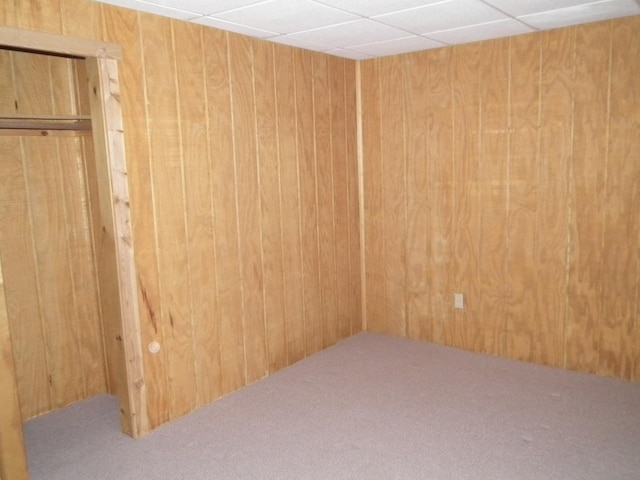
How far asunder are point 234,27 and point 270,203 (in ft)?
3.51

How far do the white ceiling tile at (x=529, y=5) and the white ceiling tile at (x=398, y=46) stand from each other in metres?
0.69

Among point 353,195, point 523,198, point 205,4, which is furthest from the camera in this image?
point 353,195

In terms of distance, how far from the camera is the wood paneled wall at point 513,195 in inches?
126

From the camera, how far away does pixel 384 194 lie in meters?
4.16

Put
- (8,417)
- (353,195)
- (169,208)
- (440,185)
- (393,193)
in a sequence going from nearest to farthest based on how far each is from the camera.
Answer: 1. (8,417)
2. (169,208)
3. (440,185)
4. (393,193)
5. (353,195)

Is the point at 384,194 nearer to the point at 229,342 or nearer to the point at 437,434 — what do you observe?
the point at 229,342

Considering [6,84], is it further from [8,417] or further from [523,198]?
[523,198]

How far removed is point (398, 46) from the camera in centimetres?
364

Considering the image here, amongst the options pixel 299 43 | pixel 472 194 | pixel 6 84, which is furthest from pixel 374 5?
pixel 6 84

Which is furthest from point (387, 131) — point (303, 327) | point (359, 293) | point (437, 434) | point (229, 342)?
point (437, 434)

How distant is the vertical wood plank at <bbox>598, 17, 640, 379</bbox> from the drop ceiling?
27 cm

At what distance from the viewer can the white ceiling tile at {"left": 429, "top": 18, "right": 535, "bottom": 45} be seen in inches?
123

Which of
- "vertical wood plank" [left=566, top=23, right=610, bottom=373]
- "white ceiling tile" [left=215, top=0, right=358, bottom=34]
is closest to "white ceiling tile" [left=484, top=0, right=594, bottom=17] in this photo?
"vertical wood plank" [left=566, top=23, right=610, bottom=373]

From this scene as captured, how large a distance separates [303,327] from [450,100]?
73.8 inches
